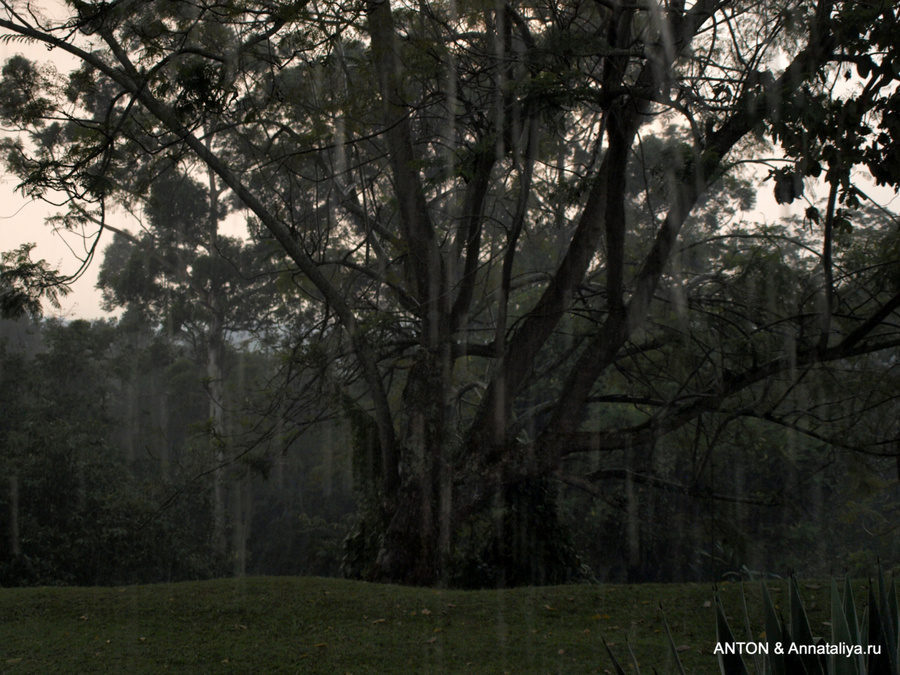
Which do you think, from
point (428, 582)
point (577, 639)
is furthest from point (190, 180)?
point (577, 639)

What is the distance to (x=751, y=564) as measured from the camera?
1346 centimetres

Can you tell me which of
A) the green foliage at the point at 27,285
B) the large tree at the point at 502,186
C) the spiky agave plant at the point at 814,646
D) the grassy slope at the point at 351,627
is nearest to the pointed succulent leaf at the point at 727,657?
the spiky agave plant at the point at 814,646

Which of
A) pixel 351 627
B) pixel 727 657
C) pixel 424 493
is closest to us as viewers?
pixel 727 657

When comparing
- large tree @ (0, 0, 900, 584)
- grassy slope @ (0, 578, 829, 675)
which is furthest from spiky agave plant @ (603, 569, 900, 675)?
large tree @ (0, 0, 900, 584)

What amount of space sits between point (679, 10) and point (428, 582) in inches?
239

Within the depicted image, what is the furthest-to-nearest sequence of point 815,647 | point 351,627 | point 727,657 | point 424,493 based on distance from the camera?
point 424,493, point 351,627, point 815,647, point 727,657

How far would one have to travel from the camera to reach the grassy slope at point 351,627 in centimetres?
452

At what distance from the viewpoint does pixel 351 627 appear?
5.37 metres

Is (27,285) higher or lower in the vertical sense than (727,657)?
higher

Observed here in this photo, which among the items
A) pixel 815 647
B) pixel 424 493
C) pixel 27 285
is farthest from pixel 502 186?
pixel 815 647

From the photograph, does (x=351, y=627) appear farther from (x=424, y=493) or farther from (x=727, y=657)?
(x=727, y=657)

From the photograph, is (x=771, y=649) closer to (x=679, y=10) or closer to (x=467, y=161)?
(x=467, y=161)

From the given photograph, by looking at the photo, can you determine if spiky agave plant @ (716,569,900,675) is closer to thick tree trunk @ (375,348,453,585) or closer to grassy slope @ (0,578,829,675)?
grassy slope @ (0,578,829,675)

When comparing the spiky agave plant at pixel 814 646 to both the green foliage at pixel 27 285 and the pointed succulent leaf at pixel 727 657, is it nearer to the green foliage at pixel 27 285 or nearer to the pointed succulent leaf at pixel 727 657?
the pointed succulent leaf at pixel 727 657
